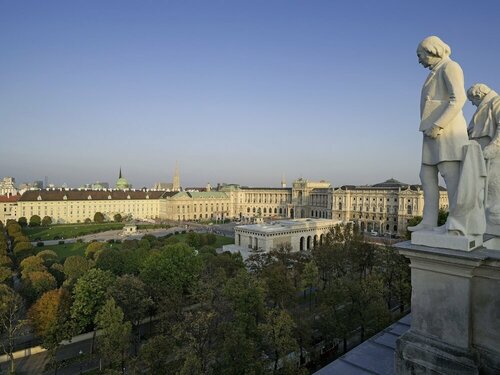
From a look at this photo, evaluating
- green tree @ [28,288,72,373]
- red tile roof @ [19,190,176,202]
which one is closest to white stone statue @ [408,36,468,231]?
green tree @ [28,288,72,373]

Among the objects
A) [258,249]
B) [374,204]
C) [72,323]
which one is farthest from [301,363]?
[374,204]

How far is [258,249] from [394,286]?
3332 cm

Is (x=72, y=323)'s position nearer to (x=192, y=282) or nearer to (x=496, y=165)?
(x=192, y=282)

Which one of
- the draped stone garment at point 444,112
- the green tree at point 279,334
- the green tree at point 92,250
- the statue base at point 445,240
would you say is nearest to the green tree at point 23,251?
the green tree at point 92,250

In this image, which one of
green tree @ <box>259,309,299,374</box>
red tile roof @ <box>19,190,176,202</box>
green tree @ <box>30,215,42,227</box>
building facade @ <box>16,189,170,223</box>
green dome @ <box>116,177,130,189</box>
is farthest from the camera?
green dome @ <box>116,177,130,189</box>

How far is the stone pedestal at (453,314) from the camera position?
16.2 ft

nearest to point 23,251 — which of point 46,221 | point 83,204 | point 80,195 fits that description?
point 46,221

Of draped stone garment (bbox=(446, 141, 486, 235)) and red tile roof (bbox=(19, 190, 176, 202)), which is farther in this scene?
red tile roof (bbox=(19, 190, 176, 202))

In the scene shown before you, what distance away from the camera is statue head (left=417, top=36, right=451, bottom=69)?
19.2 feet

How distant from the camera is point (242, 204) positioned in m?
147

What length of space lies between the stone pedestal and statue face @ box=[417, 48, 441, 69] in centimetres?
326

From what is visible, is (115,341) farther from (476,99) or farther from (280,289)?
(476,99)

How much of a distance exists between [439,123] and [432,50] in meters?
1.36

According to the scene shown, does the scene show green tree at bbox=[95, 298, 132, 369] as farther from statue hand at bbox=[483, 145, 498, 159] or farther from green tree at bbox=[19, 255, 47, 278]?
statue hand at bbox=[483, 145, 498, 159]
